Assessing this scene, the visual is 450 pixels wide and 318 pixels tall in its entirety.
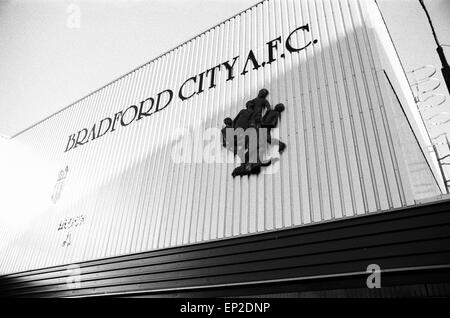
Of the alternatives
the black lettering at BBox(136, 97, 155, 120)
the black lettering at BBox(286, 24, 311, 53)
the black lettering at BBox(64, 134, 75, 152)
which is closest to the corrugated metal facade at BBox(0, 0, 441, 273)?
the black lettering at BBox(286, 24, 311, 53)

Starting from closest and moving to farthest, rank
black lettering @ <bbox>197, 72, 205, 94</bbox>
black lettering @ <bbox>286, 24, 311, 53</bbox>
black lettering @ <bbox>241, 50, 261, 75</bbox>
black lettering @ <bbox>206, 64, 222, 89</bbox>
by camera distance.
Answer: black lettering @ <bbox>286, 24, 311, 53</bbox>
black lettering @ <bbox>241, 50, 261, 75</bbox>
black lettering @ <bbox>206, 64, 222, 89</bbox>
black lettering @ <bbox>197, 72, 205, 94</bbox>

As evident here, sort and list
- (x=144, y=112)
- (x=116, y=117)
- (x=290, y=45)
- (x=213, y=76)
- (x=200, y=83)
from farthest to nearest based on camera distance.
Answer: (x=116, y=117)
(x=144, y=112)
(x=200, y=83)
(x=213, y=76)
(x=290, y=45)

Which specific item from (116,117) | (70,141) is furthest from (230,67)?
(70,141)

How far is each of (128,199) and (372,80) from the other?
16.2 feet

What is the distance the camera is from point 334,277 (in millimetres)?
3982

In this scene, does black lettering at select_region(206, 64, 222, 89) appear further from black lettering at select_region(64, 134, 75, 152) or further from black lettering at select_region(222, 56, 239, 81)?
black lettering at select_region(64, 134, 75, 152)

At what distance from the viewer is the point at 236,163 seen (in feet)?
19.1

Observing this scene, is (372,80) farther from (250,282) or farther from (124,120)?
(124,120)

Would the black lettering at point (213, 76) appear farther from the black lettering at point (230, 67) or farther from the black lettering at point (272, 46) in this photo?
the black lettering at point (272, 46)

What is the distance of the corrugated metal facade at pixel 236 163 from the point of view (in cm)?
461

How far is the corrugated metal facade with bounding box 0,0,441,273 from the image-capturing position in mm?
4605

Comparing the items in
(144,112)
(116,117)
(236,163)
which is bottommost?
(236,163)

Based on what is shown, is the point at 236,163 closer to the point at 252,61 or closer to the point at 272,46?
the point at 252,61
